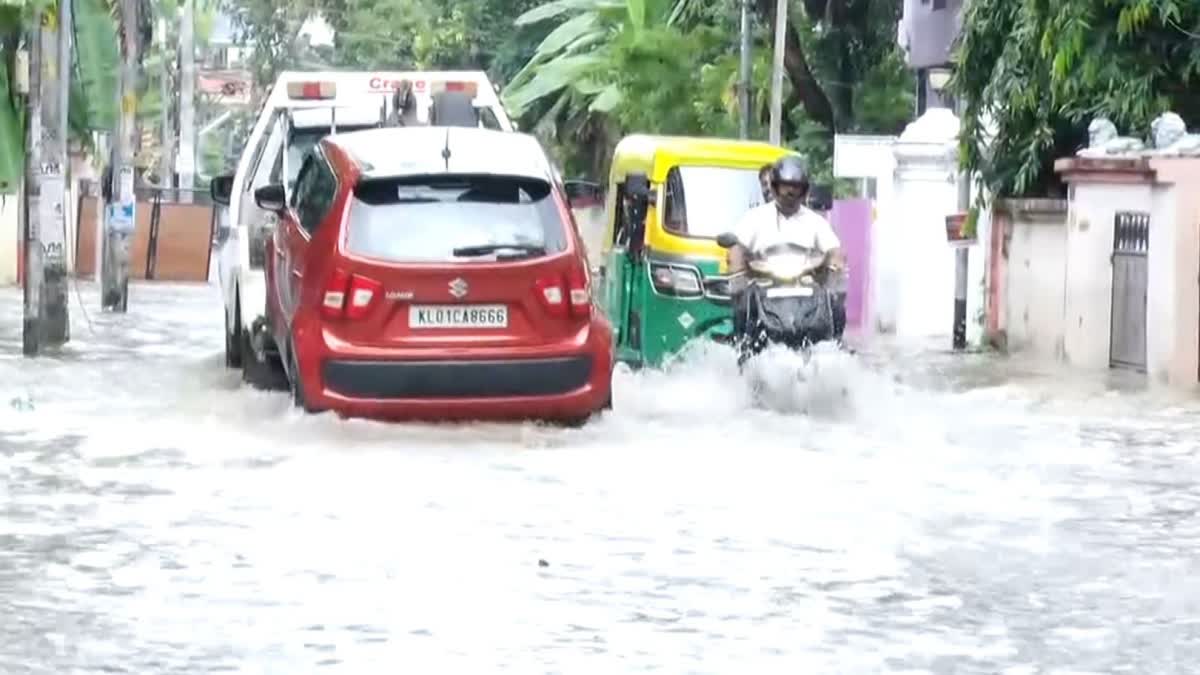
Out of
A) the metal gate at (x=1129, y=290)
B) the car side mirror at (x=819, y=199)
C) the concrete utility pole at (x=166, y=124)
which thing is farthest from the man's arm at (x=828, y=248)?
the concrete utility pole at (x=166, y=124)

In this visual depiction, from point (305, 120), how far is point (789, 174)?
490cm

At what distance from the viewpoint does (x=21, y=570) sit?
10.0 meters

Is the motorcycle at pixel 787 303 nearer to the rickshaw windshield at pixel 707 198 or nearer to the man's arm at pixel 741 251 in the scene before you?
the man's arm at pixel 741 251

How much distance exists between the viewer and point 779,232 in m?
15.8

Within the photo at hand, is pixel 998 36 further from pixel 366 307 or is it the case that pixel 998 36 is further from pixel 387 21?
pixel 387 21

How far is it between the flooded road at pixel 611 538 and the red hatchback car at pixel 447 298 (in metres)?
0.29

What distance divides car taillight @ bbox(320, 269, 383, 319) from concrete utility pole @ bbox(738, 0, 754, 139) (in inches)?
810

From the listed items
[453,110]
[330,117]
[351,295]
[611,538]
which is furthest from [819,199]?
[611,538]

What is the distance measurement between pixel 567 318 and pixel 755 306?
6.00 feet

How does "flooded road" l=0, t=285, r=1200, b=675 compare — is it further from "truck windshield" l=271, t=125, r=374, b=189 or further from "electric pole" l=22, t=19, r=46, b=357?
"electric pole" l=22, t=19, r=46, b=357

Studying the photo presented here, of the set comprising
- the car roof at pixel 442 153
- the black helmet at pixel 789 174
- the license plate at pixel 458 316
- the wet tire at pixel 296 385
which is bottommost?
the wet tire at pixel 296 385

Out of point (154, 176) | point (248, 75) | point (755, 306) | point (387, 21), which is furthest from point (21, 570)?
point (248, 75)

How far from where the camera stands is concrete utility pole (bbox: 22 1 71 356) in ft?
67.1

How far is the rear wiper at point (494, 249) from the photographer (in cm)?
1414
